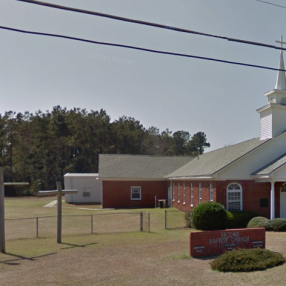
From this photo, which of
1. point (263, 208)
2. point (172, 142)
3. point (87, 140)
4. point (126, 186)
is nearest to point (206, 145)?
point (172, 142)

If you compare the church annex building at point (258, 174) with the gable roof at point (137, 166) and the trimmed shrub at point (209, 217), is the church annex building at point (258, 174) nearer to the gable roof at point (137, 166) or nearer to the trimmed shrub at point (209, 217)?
the trimmed shrub at point (209, 217)

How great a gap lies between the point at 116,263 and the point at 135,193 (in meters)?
23.2

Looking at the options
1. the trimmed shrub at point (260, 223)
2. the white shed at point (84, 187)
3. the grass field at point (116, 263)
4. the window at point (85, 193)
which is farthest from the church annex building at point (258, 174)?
the window at point (85, 193)

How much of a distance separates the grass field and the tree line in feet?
169

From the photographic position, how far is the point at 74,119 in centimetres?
6838

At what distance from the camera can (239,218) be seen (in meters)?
19.6

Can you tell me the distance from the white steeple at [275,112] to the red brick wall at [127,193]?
14.1 meters

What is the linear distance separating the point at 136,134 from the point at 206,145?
152ft

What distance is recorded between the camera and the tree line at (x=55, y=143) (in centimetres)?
6744

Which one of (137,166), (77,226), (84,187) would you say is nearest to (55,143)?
(84,187)

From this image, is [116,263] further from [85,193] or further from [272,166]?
[85,193]

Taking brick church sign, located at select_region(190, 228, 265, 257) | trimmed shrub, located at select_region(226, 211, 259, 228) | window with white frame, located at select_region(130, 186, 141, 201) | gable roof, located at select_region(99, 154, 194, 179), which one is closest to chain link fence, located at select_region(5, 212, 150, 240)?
trimmed shrub, located at select_region(226, 211, 259, 228)

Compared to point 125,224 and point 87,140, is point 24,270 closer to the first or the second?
point 125,224

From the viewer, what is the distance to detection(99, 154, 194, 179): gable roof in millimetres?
34219
